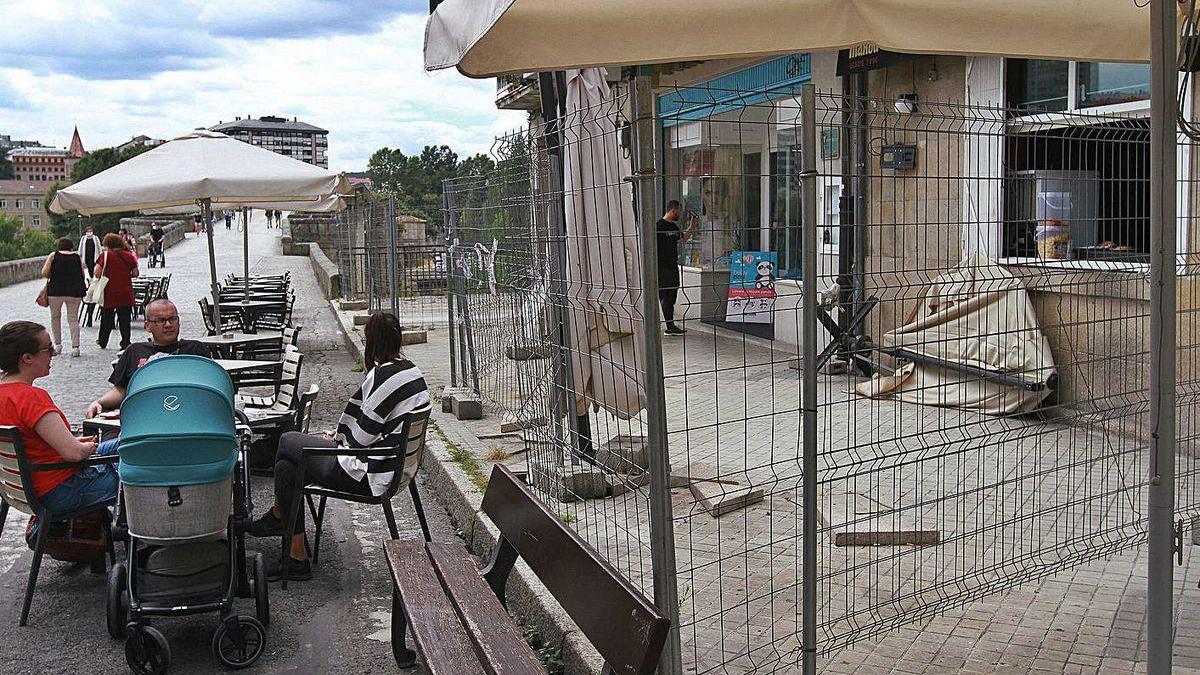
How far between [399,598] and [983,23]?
3.20 m

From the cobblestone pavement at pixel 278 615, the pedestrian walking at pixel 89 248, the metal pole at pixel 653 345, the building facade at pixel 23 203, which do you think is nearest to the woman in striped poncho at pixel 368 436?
the cobblestone pavement at pixel 278 615

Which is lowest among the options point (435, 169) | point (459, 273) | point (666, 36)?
point (459, 273)

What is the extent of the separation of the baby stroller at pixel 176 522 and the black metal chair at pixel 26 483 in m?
0.48

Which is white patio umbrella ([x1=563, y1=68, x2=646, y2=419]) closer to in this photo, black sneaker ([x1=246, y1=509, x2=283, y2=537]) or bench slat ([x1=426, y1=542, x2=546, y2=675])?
bench slat ([x1=426, y1=542, x2=546, y2=675])

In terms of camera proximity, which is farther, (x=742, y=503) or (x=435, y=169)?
(x=435, y=169)

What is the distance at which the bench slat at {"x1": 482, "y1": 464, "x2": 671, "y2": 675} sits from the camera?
3053 mm

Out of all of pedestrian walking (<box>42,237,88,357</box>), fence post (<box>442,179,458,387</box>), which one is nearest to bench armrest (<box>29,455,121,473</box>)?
fence post (<box>442,179,458,387</box>)

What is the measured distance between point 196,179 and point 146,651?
708cm

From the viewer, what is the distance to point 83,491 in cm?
535

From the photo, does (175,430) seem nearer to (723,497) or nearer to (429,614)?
(429,614)

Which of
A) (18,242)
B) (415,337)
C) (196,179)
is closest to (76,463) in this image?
(196,179)

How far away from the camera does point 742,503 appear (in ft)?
20.8

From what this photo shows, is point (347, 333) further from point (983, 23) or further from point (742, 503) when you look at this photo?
point (983, 23)

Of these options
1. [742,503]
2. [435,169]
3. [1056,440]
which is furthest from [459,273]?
[435,169]
